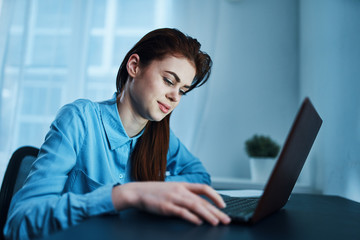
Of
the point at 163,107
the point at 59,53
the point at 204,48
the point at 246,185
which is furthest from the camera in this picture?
the point at 59,53

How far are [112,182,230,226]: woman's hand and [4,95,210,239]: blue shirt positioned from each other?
37 millimetres

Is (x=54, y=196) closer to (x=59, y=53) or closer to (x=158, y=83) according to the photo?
(x=158, y=83)

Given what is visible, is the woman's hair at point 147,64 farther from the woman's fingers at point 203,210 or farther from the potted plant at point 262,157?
the potted plant at point 262,157

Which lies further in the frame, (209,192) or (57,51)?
(57,51)

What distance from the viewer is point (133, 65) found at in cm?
102

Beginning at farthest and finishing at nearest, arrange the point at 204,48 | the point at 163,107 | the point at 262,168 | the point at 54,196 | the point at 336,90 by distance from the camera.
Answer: the point at 204,48 < the point at 262,168 < the point at 336,90 < the point at 163,107 < the point at 54,196

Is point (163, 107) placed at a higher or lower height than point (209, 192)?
higher

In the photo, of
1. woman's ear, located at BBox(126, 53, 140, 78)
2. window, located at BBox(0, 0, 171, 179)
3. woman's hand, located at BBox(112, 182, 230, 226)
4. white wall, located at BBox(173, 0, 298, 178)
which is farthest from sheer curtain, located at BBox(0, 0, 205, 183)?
woman's hand, located at BBox(112, 182, 230, 226)

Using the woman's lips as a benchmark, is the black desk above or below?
below

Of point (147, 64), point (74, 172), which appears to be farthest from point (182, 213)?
point (147, 64)

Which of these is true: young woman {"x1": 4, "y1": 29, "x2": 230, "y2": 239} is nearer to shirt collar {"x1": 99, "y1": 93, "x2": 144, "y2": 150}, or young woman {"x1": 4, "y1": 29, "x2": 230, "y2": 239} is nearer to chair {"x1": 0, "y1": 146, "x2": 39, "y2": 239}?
shirt collar {"x1": 99, "y1": 93, "x2": 144, "y2": 150}

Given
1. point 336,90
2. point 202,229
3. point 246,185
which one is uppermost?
point 336,90

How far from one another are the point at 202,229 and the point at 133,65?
27.9 inches

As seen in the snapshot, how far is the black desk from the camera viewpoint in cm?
40
